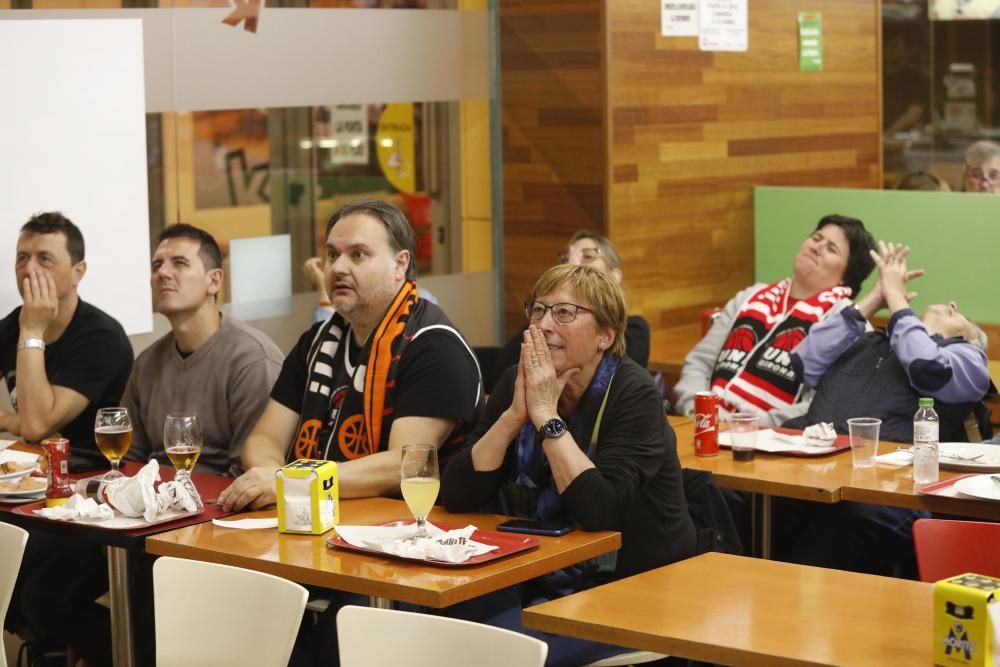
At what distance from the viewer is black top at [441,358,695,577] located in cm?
344

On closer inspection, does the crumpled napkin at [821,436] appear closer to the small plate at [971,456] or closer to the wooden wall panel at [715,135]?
the small plate at [971,456]

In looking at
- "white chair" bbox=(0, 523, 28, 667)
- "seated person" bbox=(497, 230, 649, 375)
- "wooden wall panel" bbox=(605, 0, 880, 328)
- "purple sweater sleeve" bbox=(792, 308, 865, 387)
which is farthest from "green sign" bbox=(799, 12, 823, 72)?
"white chair" bbox=(0, 523, 28, 667)

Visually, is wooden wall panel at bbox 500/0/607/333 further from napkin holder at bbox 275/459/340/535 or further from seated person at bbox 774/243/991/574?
napkin holder at bbox 275/459/340/535

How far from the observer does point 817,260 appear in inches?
224

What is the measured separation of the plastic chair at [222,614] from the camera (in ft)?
8.95

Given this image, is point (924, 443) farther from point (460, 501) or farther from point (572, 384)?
point (460, 501)

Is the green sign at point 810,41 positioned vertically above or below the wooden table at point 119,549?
above

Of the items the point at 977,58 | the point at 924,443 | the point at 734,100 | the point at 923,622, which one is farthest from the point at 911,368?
the point at 977,58

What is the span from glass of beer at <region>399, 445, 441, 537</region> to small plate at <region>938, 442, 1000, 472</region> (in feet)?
5.09

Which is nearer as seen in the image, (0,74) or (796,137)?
(0,74)

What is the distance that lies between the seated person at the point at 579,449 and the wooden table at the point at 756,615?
13.5 inches

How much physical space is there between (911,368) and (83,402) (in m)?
2.53

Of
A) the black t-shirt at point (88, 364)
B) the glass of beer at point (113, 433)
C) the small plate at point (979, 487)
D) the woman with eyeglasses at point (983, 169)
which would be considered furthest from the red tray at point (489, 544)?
the woman with eyeglasses at point (983, 169)

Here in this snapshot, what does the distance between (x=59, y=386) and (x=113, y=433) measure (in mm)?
1022
